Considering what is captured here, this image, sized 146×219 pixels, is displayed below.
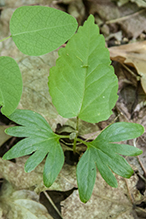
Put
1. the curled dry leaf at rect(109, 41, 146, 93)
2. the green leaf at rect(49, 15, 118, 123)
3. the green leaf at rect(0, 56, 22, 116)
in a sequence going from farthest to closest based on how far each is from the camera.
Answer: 1. the curled dry leaf at rect(109, 41, 146, 93)
2. the green leaf at rect(49, 15, 118, 123)
3. the green leaf at rect(0, 56, 22, 116)

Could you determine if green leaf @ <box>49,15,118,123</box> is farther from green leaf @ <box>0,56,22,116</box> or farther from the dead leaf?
the dead leaf

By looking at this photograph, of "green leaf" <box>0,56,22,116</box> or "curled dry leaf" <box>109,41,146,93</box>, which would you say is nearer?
"green leaf" <box>0,56,22,116</box>

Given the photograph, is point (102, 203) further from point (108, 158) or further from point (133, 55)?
point (133, 55)

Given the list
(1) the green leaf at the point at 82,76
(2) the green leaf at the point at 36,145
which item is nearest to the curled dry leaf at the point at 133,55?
(1) the green leaf at the point at 82,76

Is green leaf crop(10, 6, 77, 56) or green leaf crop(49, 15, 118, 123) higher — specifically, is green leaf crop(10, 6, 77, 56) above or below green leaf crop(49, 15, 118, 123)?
above

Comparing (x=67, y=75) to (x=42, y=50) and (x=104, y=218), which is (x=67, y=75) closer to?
(x=42, y=50)

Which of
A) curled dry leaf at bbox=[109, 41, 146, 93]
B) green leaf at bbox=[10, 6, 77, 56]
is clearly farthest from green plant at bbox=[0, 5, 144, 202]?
curled dry leaf at bbox=[109, 41, 146, 93]

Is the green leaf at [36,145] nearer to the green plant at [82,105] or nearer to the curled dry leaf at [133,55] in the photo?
the green plant at [82,105]
